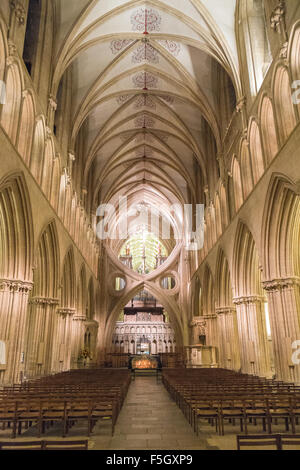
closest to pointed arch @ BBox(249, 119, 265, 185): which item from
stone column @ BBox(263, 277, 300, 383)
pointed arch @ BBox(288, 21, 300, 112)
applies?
pointed arch @ BBox(288, 21, 300, 112)

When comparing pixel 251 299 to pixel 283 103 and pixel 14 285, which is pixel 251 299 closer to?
pixel 283 103

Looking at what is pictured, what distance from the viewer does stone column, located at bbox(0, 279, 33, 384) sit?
1040cm

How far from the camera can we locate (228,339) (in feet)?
59.7

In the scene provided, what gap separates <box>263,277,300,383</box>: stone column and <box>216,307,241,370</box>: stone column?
6674 millimetres

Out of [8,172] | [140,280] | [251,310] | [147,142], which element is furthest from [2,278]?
[140,280]

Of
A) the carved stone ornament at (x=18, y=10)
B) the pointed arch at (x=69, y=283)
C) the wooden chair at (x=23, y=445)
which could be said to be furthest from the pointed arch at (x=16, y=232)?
the wooden chair at (x=23, y=445)

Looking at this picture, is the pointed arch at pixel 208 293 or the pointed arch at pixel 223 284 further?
the pointed arch at pixel 208 293

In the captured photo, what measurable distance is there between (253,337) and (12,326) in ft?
31.6

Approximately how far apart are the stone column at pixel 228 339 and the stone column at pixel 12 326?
1077 cm

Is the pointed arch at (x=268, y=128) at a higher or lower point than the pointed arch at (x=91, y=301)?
higher

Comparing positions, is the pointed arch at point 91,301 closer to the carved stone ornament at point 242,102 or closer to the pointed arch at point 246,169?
the pointed arch at point 246,169

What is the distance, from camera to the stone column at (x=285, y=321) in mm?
10641

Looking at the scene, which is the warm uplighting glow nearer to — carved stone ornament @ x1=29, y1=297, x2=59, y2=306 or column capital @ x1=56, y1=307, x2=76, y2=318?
column capital @ x1=56, y1=307, x2=76, y2=318

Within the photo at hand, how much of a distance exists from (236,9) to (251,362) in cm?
1519
